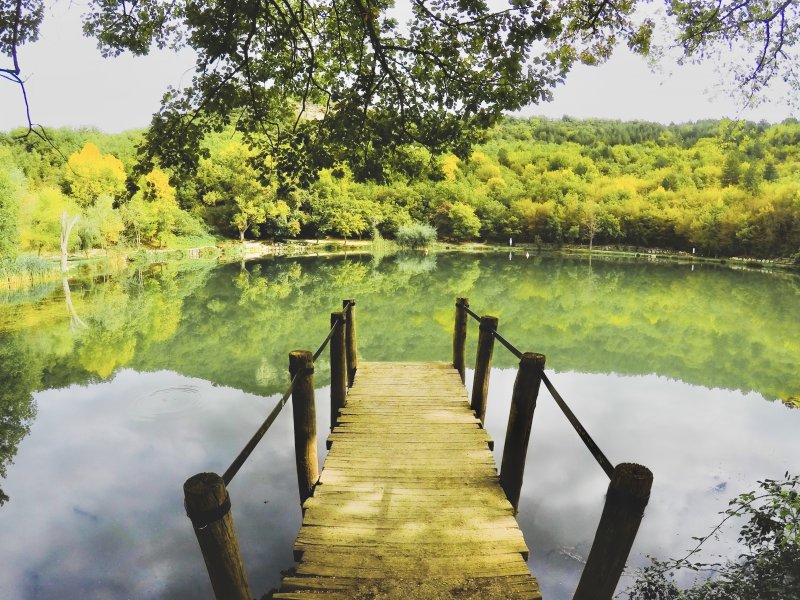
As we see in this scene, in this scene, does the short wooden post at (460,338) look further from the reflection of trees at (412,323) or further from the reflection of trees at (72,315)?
the reflection of trees at (72,315)

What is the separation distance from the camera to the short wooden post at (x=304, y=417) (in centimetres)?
360

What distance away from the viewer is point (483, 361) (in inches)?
220

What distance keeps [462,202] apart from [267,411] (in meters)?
56.6

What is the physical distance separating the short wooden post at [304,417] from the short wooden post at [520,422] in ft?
5.05

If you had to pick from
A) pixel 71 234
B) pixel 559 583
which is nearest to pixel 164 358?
pixel 559 583

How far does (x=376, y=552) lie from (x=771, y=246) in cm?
5127

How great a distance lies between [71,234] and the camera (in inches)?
1097

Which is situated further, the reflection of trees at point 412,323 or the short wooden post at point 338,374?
the reflection of trees at point 412,323

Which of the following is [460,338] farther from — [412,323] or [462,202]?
[462,202]

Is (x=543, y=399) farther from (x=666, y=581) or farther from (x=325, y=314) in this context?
(x=325, y=314)

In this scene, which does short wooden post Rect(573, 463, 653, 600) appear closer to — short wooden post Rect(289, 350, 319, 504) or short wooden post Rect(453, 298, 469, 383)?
short wooden post Rect(289, 350, 319, 504)

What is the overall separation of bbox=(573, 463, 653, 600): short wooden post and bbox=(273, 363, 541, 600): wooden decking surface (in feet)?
1.73

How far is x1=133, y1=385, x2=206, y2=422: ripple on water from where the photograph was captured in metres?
8.51

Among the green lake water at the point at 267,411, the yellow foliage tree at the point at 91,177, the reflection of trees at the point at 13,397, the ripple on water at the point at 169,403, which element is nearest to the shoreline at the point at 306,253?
the yellow foliage tree at the point at 91,177
